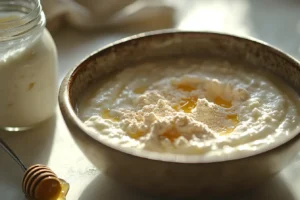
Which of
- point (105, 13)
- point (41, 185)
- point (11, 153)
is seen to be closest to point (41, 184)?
point (41, 185)

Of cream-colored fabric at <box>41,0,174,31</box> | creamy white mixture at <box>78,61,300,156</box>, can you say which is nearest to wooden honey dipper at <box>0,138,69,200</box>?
creamy white mixture at <box>78,61,300,156</box>

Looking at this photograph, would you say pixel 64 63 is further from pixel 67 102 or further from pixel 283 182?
pixel 283 182

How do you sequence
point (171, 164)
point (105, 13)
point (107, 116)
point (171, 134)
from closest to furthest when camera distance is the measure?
1. point (171, 164)
2. point (171, 134)
3. point (107, 116)
4. point (105, 13)

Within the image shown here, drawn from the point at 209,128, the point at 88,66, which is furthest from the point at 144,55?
the point at 209,128

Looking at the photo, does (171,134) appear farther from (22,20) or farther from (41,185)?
(22,20)

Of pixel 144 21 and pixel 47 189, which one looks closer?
pixel 47 189

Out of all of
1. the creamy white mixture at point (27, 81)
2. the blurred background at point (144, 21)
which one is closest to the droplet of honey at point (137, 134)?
the creamy white mixture at point (27, 81)
